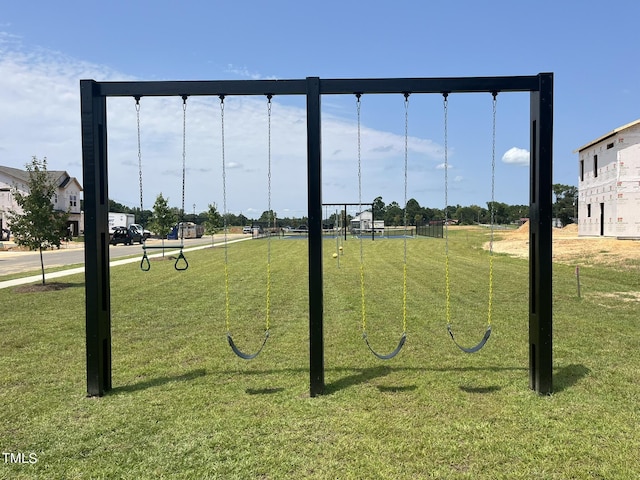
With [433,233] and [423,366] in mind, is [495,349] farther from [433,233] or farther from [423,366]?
[433,233]

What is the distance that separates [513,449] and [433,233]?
49.0m

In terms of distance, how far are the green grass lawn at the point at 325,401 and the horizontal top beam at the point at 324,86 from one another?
3.42 meters

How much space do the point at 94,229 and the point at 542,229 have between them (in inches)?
197

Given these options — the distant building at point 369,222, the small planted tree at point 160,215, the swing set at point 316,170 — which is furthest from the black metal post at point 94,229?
the small planted tree at point 160,215

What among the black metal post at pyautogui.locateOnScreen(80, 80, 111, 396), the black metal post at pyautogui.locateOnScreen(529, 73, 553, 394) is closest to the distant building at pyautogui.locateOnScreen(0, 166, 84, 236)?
the black metal post at pyautogui.locateOnScreen(80, 80, 111, 396)

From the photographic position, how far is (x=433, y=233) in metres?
51.4

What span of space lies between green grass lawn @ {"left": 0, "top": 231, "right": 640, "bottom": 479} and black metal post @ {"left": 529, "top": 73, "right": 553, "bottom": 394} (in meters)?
0.40

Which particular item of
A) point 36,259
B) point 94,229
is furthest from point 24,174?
point 94,229

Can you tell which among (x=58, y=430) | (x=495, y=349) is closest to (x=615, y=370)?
(x=495, y=349)

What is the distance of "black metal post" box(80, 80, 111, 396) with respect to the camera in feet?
16.6

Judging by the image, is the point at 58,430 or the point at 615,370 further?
the point at 615,370

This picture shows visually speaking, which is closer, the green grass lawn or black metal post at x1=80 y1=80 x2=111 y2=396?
the green grass lawn

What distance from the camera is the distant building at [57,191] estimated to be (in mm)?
47438

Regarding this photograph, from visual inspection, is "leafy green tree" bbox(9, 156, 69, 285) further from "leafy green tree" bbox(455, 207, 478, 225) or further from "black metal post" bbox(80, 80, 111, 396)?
"leafy green tree" bbox(455, 207, 478, 225)
